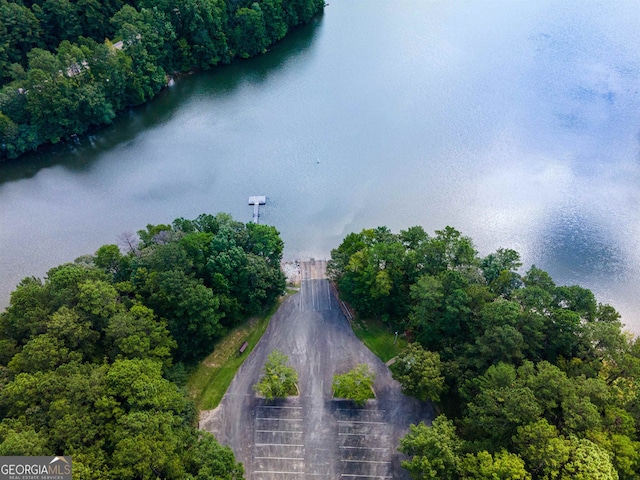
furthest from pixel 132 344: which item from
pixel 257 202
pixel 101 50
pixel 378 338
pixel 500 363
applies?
pixel 101 50

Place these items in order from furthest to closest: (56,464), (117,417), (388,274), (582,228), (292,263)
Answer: (582,228) → (292,263) → (388,274) → (117,417) → (56,464)

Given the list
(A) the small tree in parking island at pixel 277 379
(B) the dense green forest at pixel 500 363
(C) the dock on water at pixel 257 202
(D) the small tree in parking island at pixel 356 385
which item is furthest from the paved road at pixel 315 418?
(C) the dock on water at pixel 257 202

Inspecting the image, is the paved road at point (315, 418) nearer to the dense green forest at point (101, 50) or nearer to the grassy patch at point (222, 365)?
the grassy patch at point (222, 365)

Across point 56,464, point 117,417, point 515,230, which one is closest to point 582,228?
point 515,230

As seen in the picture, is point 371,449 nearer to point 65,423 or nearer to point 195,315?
point 195,315

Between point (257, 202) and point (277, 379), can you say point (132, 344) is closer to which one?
point (277, 379)

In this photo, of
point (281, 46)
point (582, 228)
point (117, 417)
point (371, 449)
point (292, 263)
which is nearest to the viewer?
point (117, 417)
